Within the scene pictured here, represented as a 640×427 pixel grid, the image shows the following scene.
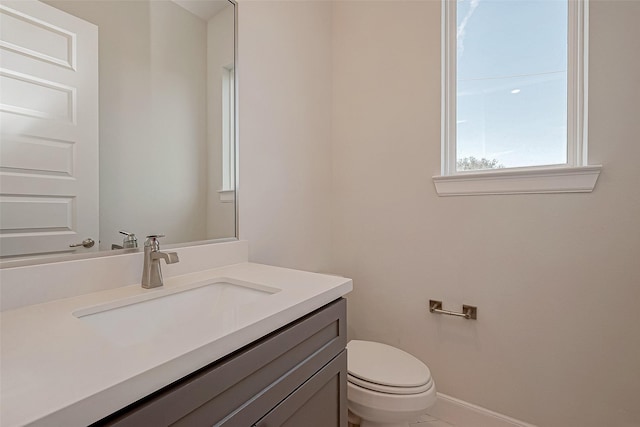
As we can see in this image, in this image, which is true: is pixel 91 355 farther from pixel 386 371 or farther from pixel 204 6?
pixel 204 6

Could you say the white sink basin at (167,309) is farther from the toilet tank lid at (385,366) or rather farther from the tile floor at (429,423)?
the tile floor at (429,423)

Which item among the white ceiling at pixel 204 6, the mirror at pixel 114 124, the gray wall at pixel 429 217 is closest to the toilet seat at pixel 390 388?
the gray wall at pixel 429 217

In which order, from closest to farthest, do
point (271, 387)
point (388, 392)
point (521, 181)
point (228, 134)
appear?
point (271, 387) < point (388, 392) < point (228, 134) < point (521, 181)

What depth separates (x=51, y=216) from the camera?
30.7 inches

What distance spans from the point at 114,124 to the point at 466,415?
6.40 ft

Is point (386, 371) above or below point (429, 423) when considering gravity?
above

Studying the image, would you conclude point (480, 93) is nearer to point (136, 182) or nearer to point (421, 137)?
point (421, 137)

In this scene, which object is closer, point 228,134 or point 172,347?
point 172,347

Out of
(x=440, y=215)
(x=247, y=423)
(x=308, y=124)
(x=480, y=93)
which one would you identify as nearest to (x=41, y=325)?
(x=247, y=423)

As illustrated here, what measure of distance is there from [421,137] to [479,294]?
2.77 feet

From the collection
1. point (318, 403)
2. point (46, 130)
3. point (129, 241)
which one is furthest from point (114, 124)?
point (318, 403)

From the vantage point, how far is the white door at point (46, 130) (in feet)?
2.34

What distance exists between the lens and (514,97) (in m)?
1.43

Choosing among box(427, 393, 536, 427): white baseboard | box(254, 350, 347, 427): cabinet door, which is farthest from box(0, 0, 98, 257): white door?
box(427, 393, 536, 427): white baseboard
